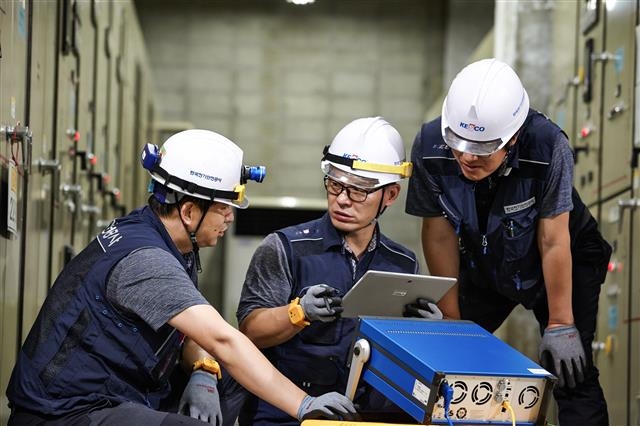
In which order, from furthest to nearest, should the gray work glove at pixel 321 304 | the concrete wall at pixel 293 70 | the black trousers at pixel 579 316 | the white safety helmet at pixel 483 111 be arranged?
the concrete wall at pixel 293 70 → the black trousers at pixel 579 316 → the white safety helmet at pixel 483 111 → the gray work glove at pixel 321 304

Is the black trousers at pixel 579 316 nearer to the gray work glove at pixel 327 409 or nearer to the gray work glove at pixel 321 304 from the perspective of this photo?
the gray work glove at pixel 321 304

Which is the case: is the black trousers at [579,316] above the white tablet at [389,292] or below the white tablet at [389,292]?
below

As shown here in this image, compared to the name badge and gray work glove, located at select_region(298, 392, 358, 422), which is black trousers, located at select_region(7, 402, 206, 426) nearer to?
gray work glove, located at select_region(298, 392, 358, 422)

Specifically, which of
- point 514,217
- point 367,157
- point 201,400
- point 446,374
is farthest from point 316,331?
point 446,374

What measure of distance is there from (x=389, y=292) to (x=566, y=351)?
665 mm

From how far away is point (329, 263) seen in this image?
2.98m

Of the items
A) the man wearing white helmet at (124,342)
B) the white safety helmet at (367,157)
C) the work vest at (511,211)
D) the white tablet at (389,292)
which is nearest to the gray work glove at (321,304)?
the white tablet at (389,292)

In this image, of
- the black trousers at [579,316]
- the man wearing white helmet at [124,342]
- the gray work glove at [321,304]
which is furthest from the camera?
the black trousers at [579,316]

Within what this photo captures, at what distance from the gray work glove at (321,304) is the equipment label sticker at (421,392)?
441mm

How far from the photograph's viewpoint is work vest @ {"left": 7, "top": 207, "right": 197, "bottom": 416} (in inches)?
91.7

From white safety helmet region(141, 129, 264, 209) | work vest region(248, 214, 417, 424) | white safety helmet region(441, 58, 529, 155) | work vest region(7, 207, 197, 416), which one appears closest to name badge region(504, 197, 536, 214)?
white safety helmet region(441, 58, 529, 155)

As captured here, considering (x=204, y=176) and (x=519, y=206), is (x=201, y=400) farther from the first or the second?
(x=519, y=206)

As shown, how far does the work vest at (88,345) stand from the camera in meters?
2.33

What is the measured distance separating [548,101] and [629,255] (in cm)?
214
